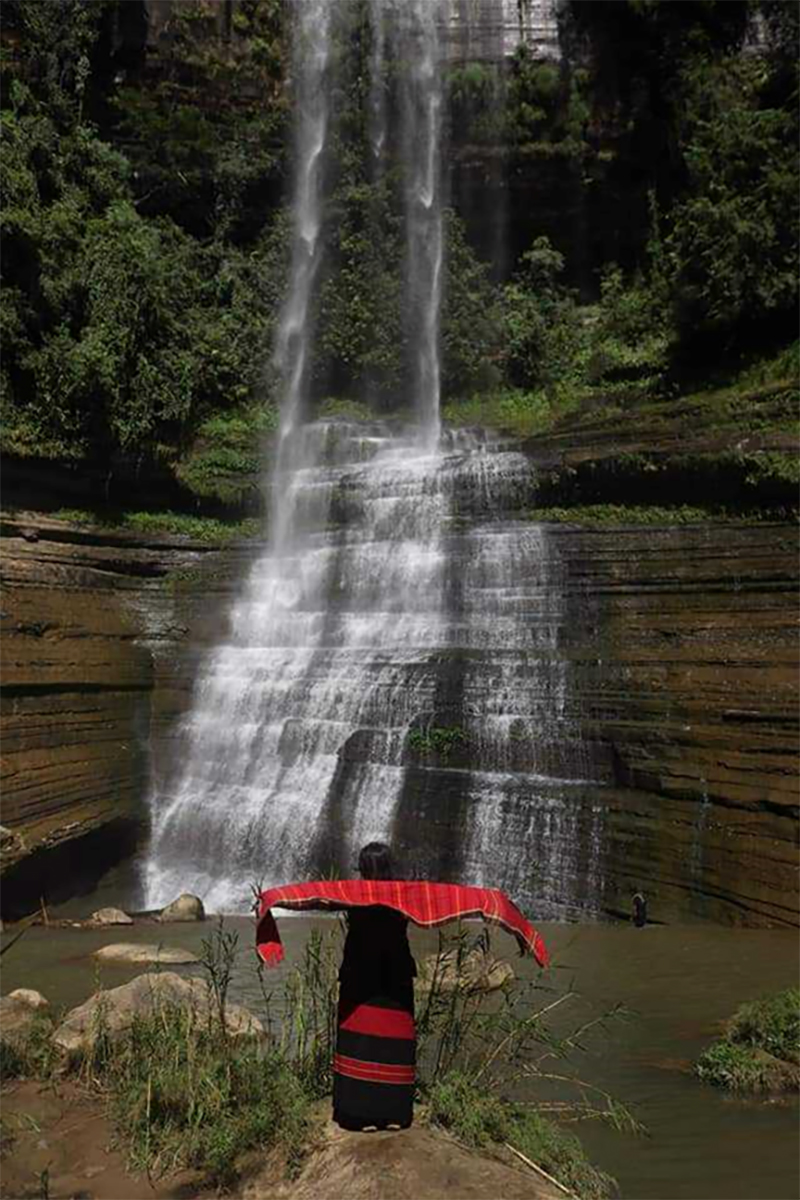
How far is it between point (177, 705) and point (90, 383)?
7.23 metres

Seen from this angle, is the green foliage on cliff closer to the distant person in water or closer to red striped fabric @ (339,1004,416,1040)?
the distant person in water

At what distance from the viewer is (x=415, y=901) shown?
14.0 ft

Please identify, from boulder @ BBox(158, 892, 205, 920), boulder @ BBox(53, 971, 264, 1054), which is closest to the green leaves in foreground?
boulder @ BBox(53, 971, 264, 1054)

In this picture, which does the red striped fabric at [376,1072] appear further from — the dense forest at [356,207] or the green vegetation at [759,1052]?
the dense forest at [356,207]

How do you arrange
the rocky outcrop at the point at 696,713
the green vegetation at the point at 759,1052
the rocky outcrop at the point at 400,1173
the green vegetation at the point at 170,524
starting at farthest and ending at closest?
1. the green vegetation at the point at 170,524
2. the rocky outcrop at the point at 696,713
3. the green vegetation at the point at 759,1052
4. the rocky outcrop at the point at 400,1173

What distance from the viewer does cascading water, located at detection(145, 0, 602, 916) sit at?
14812 millimetres

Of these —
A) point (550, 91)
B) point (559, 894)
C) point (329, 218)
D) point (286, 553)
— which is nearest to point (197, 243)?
point (329, 218)

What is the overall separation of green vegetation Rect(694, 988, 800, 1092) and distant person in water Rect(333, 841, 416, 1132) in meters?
3.47

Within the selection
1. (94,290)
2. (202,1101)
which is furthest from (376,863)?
(94,290)

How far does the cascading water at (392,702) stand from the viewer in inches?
583

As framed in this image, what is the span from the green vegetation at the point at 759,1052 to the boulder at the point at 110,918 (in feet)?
29.8

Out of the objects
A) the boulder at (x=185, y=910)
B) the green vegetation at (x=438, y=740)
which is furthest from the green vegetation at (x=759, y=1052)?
the boulder at (x=185, y=910)

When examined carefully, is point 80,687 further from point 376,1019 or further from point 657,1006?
point 376,1019

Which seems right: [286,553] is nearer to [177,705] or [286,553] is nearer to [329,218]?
[177,705]
